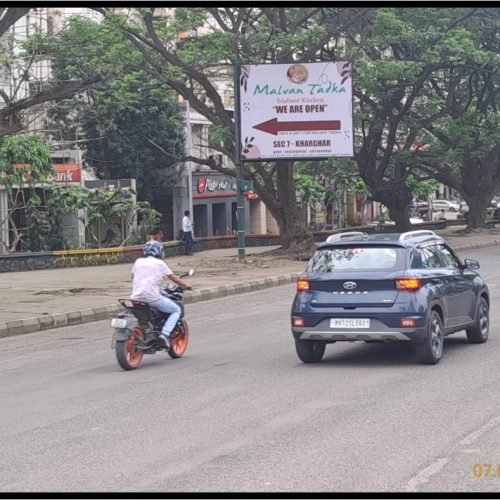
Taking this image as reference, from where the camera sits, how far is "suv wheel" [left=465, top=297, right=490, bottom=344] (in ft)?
46.4

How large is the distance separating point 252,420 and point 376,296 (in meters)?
3.65

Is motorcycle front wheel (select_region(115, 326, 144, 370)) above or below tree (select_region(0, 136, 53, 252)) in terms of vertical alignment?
below

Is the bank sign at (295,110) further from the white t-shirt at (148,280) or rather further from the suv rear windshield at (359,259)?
the suv rear windshield at (359,259)

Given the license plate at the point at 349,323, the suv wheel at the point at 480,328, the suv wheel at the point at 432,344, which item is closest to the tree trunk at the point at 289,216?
the suv wheel at the point at 480,328

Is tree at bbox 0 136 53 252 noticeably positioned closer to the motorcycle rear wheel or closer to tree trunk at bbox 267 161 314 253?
tree trunk at bbox 267 161 314 253

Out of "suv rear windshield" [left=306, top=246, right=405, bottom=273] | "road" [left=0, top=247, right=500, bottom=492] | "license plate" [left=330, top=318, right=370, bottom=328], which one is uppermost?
"suv rear windshield" [left=306, top=246, right=405, bottom=273]

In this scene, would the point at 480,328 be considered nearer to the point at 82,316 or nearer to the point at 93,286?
the point at 82,316

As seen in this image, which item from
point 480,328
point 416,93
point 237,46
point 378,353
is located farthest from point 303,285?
point 416,93

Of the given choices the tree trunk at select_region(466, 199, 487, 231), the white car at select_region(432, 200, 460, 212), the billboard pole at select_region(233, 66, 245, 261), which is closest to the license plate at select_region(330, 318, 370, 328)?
the billboard pole at select_region(233, 66, 245, 261)

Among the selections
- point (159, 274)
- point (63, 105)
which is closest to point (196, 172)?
point (63, 105)

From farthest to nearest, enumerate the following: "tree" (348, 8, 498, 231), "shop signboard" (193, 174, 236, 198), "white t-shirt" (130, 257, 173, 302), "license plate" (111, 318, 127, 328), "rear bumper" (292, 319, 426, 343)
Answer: "shop signboard" (193, 174, 236, 198)
"tree" (348, 8, 498, 231)
"white t-shirt" (130, 257, 173, 302)
"license plate" (111, 318, 127, 328)
"rear bumper" (292, 319, 426, 343)

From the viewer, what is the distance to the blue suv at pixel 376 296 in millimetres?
12266

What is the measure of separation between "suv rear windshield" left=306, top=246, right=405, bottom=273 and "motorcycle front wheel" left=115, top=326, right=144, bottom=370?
2.35 meters

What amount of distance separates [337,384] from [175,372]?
7.67 ft
